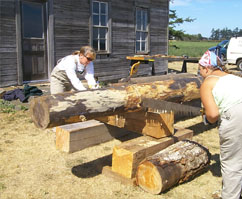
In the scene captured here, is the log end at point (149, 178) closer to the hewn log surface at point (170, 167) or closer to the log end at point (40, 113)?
the hewn log surface at point (170, 167)

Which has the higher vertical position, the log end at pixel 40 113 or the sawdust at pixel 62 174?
the log end at pixel 40 113

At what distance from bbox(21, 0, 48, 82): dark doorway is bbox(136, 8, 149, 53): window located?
4761 millimetres

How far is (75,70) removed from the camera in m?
4.97

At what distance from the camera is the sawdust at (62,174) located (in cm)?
379

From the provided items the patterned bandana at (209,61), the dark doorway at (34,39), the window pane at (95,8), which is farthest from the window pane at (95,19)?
the patterned bandana at (209,61)

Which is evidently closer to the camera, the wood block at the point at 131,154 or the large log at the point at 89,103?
the large log at the point at 89,103

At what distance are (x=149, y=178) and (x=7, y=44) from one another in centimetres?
679

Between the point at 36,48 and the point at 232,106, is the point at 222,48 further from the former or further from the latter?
the point at 232,106

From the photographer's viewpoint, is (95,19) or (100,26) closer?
(95,19)

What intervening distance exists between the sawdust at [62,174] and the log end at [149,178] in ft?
0.26

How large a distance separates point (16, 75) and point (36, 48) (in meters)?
1.11

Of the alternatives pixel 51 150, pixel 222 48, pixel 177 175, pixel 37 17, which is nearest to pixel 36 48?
pixel 37 17

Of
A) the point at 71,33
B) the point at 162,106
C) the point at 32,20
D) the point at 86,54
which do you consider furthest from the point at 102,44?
the point at 162,106

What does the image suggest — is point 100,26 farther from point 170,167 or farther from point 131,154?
point 170,167
